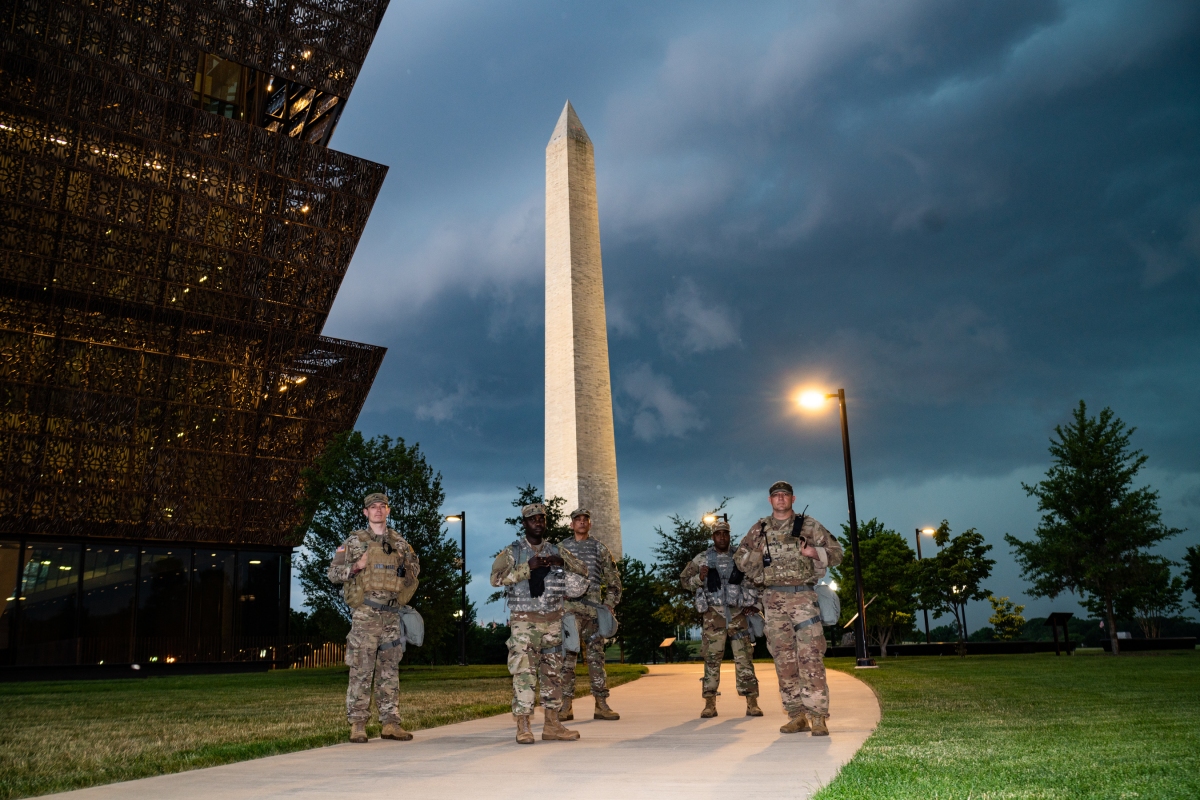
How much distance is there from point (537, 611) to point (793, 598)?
2457 millimetres

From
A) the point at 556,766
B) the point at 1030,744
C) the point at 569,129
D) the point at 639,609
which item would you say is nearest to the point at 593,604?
the point at 556,766

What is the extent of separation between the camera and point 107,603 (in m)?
35.5

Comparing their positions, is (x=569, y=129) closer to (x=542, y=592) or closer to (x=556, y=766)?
(x=542, y=592)

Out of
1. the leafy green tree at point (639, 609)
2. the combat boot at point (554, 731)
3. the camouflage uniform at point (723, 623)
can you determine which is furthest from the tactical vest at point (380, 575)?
the leafy green tree at point (639, 609)

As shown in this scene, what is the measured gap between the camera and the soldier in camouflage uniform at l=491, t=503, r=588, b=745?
29.5 feet

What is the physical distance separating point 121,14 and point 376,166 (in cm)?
→ 1029

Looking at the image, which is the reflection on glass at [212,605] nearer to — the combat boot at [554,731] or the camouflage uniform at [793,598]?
the combat boot at [554,731]

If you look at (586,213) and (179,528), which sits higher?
(586,213)

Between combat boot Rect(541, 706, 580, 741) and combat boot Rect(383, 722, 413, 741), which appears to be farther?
combat boot Rect(383, 722, 413, 741)

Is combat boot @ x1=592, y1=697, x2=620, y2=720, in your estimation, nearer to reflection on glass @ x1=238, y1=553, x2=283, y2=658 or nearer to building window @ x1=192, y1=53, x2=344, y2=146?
reflection on glass @ x1=238, y1=553, x2=283, y2=658

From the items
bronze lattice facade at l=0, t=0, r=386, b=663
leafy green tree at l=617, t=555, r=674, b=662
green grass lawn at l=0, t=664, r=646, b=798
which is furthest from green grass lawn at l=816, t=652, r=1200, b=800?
bronze lattice facade at l=0, t=0, r=386, b=663

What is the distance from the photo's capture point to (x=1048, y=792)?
5273 mm

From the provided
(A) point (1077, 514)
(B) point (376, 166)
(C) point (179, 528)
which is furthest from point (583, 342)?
(A) point (1077, 514)

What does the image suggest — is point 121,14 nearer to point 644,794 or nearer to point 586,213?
point 586,213
